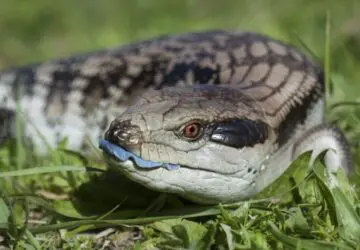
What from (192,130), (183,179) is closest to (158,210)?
(183,179)

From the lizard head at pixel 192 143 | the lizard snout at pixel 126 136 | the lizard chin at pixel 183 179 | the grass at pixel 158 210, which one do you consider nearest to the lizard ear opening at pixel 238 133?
the lizard head at pixel 192 143

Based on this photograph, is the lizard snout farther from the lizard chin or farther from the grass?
the grass

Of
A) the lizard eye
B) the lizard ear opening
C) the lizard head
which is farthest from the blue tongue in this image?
the lizard ear opening

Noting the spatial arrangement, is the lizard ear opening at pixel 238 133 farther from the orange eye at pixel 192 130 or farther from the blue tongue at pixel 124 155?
the blue tongue at pixel 124 155

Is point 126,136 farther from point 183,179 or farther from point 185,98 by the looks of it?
point 185,98

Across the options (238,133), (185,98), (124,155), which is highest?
(185,98)

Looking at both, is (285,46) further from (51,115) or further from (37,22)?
(37,22)

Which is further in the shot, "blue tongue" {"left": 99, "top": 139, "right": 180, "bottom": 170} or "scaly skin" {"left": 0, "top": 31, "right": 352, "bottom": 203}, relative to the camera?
"scaly skin" {"left": 0, "top": 31, "right": 352, "bottom": 203}

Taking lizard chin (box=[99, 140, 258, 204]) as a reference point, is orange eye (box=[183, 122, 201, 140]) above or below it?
above

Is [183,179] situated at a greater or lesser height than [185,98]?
lesser
